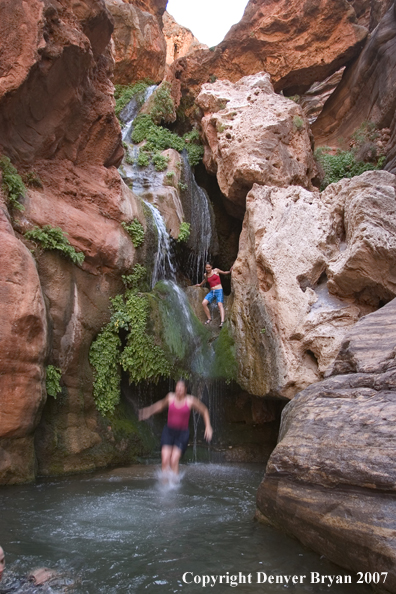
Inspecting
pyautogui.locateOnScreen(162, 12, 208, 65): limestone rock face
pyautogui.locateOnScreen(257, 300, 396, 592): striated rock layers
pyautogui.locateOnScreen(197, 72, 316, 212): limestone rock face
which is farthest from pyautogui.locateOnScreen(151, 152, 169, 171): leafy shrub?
pyautogui.locateOnScreen(162, 12, 208, 65): limestone rock face

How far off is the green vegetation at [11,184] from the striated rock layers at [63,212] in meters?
0.19

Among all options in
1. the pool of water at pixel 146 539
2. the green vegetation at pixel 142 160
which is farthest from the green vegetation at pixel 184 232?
the pool of water at pixel 146 539

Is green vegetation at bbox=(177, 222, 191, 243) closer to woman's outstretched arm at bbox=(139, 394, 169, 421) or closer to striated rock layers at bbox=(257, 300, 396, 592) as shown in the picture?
woman's outstretched arm at bbox=(139, 394, 169, 421)

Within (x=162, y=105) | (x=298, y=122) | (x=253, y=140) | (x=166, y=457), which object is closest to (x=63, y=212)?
(x=166, y=457)

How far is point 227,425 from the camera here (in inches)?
→ 391

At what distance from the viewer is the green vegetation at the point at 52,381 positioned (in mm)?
7539

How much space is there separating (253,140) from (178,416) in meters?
8.75

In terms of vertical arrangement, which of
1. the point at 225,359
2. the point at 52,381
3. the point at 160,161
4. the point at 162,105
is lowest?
the point at 52,381

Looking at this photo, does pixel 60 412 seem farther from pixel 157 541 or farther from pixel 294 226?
pixel 294 226

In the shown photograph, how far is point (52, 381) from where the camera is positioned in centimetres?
765

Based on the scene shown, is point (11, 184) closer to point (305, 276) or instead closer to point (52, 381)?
point (52, 381)

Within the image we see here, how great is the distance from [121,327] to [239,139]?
271 inches

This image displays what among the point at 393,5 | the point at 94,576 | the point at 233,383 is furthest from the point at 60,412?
the point at 393,5

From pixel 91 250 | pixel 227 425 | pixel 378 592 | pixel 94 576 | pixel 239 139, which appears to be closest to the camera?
pixel 378 592
